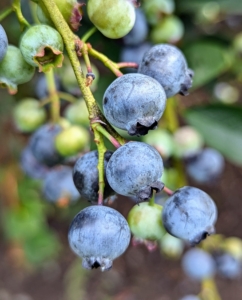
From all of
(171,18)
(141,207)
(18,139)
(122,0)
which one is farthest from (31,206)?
(122,0)

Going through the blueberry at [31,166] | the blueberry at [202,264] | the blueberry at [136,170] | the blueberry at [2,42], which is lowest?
the blueberry at [202,264]

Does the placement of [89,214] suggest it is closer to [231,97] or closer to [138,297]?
[231,97]

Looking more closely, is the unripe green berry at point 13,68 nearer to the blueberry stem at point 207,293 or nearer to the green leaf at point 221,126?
the green leaf at point 221,126

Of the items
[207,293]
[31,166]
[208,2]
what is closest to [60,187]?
[31,166]

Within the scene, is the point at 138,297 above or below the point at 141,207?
below

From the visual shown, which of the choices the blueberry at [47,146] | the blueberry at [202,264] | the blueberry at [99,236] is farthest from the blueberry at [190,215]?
the blueberry at [202,264]

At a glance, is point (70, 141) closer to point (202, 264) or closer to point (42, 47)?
point (42, 47)

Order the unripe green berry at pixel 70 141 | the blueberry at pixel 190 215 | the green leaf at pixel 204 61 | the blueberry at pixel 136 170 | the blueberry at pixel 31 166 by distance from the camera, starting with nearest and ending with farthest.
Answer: the blueberry at pixel 136 170 → the blueberry at pixel 190 215 → the unripe green berry at pixel 70 141 → the blueberry at pixel 31 166 → the green leaf at pixel 204 61
